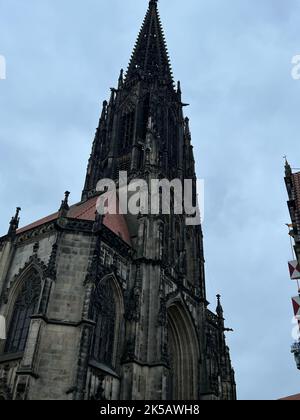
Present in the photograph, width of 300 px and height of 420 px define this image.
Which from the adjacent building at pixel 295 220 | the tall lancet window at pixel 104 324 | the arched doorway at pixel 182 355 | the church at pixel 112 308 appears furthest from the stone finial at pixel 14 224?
the adjacent building at pixel 295 220

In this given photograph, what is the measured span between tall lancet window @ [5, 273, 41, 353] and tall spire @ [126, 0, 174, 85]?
22.6 m

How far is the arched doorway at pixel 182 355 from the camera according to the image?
74.0 feet

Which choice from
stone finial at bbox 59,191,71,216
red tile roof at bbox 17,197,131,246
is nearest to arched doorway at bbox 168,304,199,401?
red tile roof at bbox 17,197,131,246

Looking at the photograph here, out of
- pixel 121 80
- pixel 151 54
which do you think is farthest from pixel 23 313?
pixel 151 54

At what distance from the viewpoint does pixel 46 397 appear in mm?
15898

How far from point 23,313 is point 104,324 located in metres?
3.66

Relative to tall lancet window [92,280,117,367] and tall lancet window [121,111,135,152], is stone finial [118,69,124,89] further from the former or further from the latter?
tall lancet window [92,280,117,367]

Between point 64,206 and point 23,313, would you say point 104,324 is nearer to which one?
point 23,313

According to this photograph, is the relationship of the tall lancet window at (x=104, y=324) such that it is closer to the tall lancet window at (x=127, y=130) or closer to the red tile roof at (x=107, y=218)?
the red tile roof at (x=107, y=218)

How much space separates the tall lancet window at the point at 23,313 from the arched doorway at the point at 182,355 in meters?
7.78

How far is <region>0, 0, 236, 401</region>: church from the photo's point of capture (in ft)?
55.4
